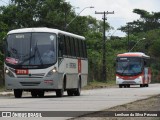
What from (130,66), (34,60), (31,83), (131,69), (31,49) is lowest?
(131,69)

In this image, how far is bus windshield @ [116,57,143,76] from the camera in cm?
5631

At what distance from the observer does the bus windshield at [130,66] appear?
185ft

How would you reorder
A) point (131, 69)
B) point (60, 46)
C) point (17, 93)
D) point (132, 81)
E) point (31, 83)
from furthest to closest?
point (131, 69)
point (132, 81)
point (17, 93)
point (60, 46)
point (31, 83)

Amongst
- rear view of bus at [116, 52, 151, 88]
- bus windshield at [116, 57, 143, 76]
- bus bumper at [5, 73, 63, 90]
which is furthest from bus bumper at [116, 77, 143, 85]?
bus bumper at [5, 73, 63, 90]

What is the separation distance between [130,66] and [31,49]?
3016 centimetres

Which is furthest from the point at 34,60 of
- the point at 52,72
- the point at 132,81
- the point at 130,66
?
the point at 130,66

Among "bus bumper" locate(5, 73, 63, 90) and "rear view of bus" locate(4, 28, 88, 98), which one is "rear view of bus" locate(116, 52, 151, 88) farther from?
"bus bumper" locate(5, 73, 63, 90)

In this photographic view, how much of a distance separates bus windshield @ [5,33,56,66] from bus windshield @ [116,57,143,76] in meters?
29.3

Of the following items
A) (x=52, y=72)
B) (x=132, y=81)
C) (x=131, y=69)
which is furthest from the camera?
(x=131, y=69)

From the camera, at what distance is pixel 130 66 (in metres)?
56.6

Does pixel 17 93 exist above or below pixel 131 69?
above

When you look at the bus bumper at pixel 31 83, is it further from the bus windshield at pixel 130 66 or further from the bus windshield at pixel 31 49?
the bus windshield at pixel 130 66

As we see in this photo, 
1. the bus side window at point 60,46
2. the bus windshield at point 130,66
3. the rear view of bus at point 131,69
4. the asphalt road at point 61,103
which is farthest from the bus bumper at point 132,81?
the bus side window at point 60,46

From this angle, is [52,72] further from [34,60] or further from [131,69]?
[131,69]
